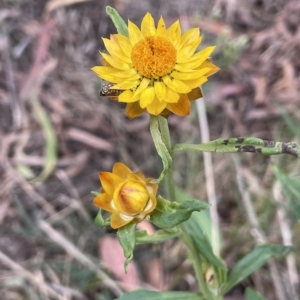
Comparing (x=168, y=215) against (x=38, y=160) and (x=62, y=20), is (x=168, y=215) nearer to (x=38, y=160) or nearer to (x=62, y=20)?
(x=38, y=160)

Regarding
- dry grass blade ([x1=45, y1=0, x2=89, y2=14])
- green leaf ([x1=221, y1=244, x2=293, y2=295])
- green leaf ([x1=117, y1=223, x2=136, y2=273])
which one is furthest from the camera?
dry grass blade ([x1=45, y1=0, x2=89, y2=14])

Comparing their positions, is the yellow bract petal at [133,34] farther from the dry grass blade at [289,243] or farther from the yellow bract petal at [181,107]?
the dry grass blade at [289,243]

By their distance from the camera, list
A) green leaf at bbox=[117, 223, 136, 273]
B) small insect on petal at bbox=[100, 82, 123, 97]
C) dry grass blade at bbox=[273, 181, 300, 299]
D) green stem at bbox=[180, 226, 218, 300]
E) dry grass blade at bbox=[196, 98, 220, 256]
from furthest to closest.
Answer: dry grass blade at bbox=[196, 98, 220, 256]
dry grass blade at bbox=[273, 181, 300, 299]
green stem at bbox=[180, 226, 218, 300]
small insect on petal at bbox=[100, 82, 123, 97]
green leaf at bbox=[117, 223, 136, 273]

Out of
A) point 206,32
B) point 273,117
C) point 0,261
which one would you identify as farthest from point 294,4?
point 0,261

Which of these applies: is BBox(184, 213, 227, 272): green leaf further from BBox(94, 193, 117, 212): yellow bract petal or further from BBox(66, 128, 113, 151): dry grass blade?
BBox(66, 128, 113, 151): dry grass blade

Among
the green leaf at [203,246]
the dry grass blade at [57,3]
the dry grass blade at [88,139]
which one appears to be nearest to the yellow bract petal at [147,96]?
the green leaf at [203,246]

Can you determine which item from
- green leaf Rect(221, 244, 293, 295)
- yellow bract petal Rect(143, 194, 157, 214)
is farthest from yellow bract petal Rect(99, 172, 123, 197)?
green leaf Rect(221, 244, 293, 295)

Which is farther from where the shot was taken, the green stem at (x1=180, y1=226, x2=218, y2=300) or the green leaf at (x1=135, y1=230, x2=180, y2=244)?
the green stem at (x1=180, y1=226, x2=218, y2=300)
